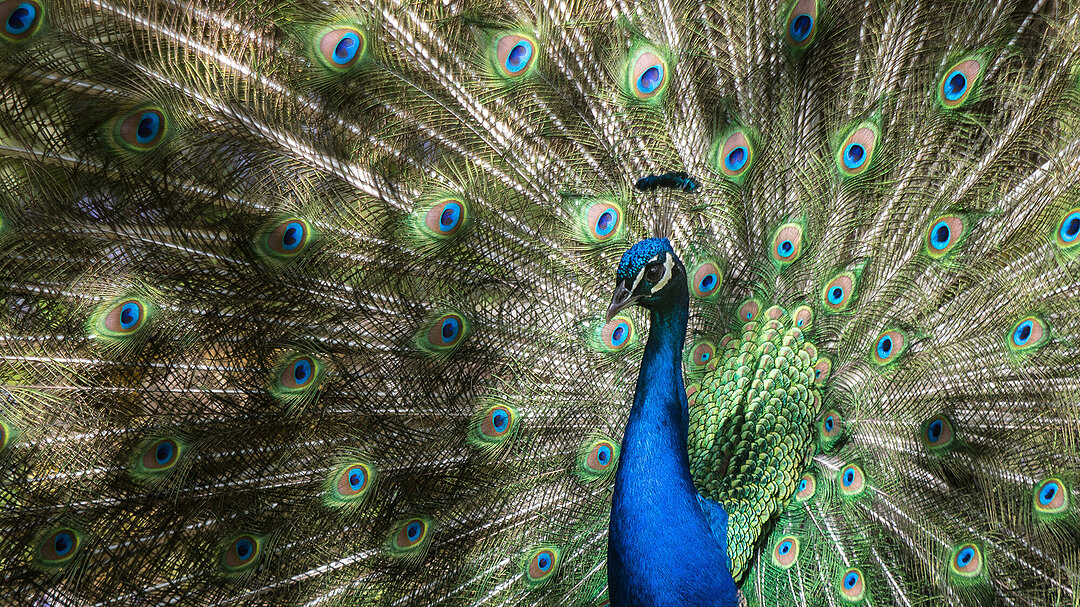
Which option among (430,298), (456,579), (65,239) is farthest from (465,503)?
(65,239)

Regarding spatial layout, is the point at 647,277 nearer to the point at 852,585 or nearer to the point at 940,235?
the point at 940,235

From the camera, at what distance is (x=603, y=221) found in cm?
197

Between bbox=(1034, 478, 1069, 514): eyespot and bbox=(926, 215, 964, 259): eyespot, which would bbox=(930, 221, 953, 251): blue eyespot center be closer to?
bbox=(926, 215, 964, 259): eyespot

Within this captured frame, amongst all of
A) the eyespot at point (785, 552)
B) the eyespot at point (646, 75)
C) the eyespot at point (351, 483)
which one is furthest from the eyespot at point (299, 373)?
the eyespot at point (785, 552)

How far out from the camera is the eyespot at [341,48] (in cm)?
158

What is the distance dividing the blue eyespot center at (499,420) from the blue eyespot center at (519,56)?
0.80 meters

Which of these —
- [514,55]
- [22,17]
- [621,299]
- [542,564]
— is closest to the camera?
[22,17]

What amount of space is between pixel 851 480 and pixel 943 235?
0.65m

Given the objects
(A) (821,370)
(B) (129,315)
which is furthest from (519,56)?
(A) (821,370)

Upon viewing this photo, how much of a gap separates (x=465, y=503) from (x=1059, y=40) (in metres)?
1.72

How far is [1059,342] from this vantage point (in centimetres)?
188

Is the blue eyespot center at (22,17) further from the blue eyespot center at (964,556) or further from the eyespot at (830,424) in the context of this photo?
the blue eyespot center at (964,556)

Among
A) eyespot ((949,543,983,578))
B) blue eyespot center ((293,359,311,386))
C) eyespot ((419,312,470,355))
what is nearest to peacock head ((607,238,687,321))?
eyespot ((419,312,470,355))

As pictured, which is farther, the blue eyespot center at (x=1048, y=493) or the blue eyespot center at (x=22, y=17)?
the blue eyespot center at (x=1048, y=493)
